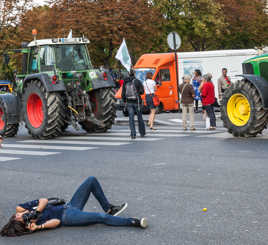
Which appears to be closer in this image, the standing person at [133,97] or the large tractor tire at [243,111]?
the large tractor tire at [243,111]

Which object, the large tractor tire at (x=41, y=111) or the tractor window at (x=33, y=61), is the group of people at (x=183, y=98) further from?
the tractor window at (x=33, y=61)

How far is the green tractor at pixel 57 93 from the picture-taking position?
15.9 metres

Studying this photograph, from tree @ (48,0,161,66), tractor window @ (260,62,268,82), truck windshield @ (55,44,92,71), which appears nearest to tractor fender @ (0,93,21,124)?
truck windshield @ (55,44,92,71)

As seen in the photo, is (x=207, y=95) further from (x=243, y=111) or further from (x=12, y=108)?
(x=12, y=108)

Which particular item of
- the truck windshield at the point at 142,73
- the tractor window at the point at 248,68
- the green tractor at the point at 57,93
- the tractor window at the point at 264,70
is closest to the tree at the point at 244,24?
the truck windshield at the point at 142,73

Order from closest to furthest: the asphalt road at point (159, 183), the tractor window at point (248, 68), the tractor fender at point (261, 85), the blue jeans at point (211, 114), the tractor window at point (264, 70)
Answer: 1. the asphalt road at point (159, 183)
2. the tractor fender at point (261, 85)
3. the tractor window at point (264, 70)
4. the tractor window at point (248, 68)
5. the blue jeans at point (211, 114)

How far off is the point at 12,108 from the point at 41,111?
4.69ft

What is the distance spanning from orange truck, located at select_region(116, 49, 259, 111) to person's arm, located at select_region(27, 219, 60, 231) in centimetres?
1933

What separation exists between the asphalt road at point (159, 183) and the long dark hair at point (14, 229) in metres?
0.08

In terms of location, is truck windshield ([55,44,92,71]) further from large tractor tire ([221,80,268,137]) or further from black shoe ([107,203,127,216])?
black shoe ([107,203,127,216])

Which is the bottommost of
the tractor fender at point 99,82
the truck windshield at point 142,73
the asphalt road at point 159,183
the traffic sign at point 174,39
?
the asphalt road at point 159,183

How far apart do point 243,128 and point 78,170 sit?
5508 mm

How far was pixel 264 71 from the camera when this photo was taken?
14.3 m

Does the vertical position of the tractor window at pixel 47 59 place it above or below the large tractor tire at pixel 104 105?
above
